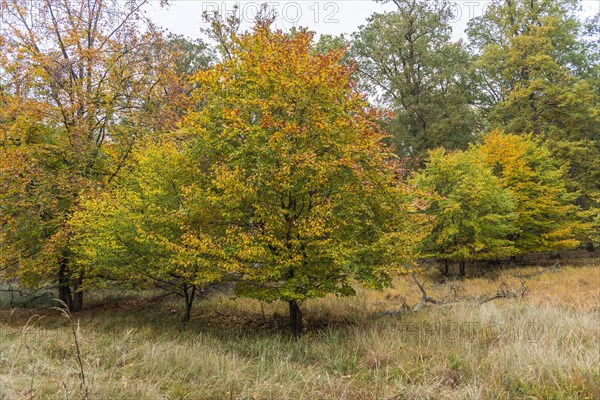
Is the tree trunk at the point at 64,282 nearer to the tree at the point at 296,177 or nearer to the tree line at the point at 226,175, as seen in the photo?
the tree line at the point at 226,175

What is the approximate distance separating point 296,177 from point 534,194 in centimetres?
1588

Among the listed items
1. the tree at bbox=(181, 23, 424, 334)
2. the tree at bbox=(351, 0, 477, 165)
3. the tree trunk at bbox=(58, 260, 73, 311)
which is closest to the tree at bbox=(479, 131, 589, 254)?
the tree at bbox=(351, 0, 477, 165)

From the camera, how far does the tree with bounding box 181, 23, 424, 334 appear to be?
6.38 m

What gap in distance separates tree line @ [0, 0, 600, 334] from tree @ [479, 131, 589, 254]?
11cm

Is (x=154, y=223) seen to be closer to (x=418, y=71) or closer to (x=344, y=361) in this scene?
(x=344, y=361)

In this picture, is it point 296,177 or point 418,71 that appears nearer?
point 296,177

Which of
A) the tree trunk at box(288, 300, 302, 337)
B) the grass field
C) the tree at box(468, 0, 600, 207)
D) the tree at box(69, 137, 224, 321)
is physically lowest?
the tree trunk at box(288, 300, 302, 337)

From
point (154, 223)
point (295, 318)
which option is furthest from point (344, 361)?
point (154, 223)

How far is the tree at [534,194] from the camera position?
54.5 feet

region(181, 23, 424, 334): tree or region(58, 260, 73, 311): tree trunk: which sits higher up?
region(181, 23, 424, 334): tree

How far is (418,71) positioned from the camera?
1043 inches

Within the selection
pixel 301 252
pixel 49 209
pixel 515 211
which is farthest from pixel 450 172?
pixel 49 209

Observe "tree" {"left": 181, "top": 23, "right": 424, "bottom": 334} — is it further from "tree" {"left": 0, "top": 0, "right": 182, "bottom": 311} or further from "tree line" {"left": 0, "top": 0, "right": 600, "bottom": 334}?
"tree" {"left": 0, "top": 0, "right": 182, "bottom": 311}

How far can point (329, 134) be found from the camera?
6703 millimetres
